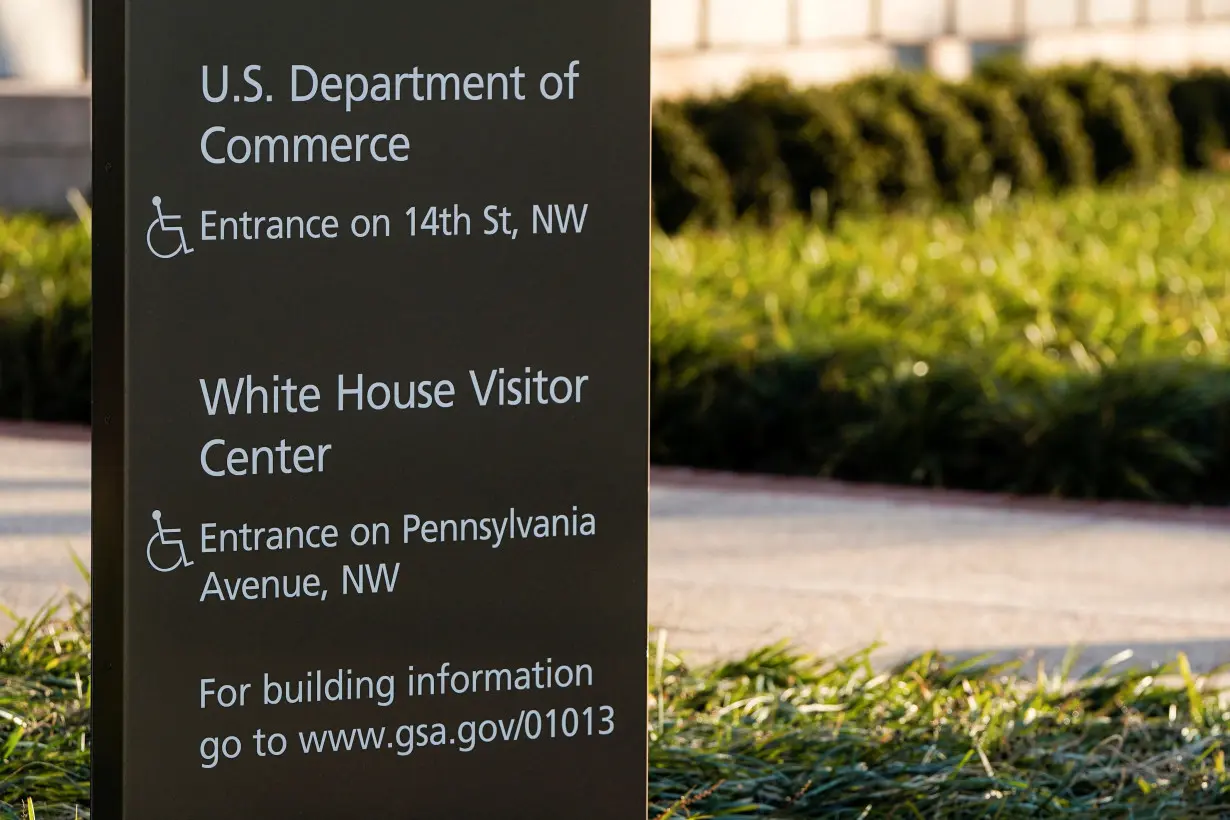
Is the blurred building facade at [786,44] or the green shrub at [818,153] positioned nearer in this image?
the blurred building facade at [786,44]

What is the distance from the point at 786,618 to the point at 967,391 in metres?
2.98

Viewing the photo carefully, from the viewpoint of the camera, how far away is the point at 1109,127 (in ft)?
65.9

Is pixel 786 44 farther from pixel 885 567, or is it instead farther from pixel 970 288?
pixel 885 567

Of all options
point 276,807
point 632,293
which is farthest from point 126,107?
point 276,807

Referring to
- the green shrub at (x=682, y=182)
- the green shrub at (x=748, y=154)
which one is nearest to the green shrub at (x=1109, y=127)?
the green shrub at (x=748, y=154)

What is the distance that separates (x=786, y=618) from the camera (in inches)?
231

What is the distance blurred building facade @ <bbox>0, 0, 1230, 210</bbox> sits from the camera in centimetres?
1502

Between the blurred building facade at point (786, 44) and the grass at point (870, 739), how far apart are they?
1042cm

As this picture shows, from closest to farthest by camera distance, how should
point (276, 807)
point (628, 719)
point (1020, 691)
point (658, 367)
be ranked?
point (276, 807)
point (628, 719)
point (1020, 691)
point (658, 367)

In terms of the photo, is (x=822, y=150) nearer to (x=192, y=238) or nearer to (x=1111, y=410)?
(x=1111, y=410)

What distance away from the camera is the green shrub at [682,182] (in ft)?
47.5

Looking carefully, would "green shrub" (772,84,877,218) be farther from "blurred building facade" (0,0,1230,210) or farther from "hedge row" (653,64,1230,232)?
"blurred building facade" (0,0,1230,210)

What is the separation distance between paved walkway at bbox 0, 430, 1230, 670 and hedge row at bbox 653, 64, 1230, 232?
6.71 m

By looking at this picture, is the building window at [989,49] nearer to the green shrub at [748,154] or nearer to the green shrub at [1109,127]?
the green shrub at [1109,127]
